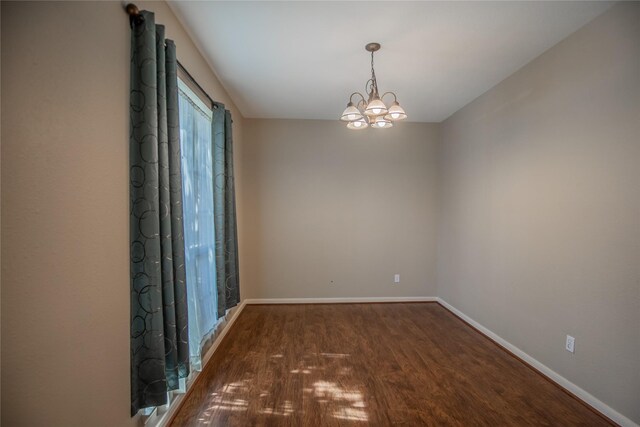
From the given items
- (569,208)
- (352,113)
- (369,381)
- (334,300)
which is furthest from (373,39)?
(334,300)

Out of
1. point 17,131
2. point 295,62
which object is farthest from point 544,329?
point 17,131

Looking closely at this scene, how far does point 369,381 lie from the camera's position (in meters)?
2.23

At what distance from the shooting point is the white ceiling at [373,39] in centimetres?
185

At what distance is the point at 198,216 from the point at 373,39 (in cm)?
198

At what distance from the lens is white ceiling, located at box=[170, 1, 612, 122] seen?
1.85m

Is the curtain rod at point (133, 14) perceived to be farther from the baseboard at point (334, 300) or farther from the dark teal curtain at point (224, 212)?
the baseboard at point (334, 300)

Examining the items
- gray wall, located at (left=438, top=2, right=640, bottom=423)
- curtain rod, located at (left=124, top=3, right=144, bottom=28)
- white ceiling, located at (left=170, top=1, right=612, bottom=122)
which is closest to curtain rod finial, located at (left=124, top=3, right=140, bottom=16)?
curtain rod, located at (left=124, top=3, right=144, bottom=28)

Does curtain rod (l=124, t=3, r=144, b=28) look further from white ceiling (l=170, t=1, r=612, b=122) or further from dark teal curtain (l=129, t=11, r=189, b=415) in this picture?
white ceiling (l=170, t=1, r=612, b=122)

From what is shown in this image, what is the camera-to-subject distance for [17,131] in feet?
2.91

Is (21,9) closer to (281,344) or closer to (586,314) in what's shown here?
(281,344)

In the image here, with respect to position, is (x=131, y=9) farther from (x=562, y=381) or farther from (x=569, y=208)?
(x=562, y=381)

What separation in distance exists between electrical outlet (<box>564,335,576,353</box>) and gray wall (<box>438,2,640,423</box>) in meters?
0.03

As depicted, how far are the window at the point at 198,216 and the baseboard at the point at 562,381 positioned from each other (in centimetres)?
278

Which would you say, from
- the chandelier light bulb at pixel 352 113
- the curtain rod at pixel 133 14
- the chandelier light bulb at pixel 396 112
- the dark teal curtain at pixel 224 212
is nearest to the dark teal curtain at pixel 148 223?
the curtain rod at pixel 133 14
